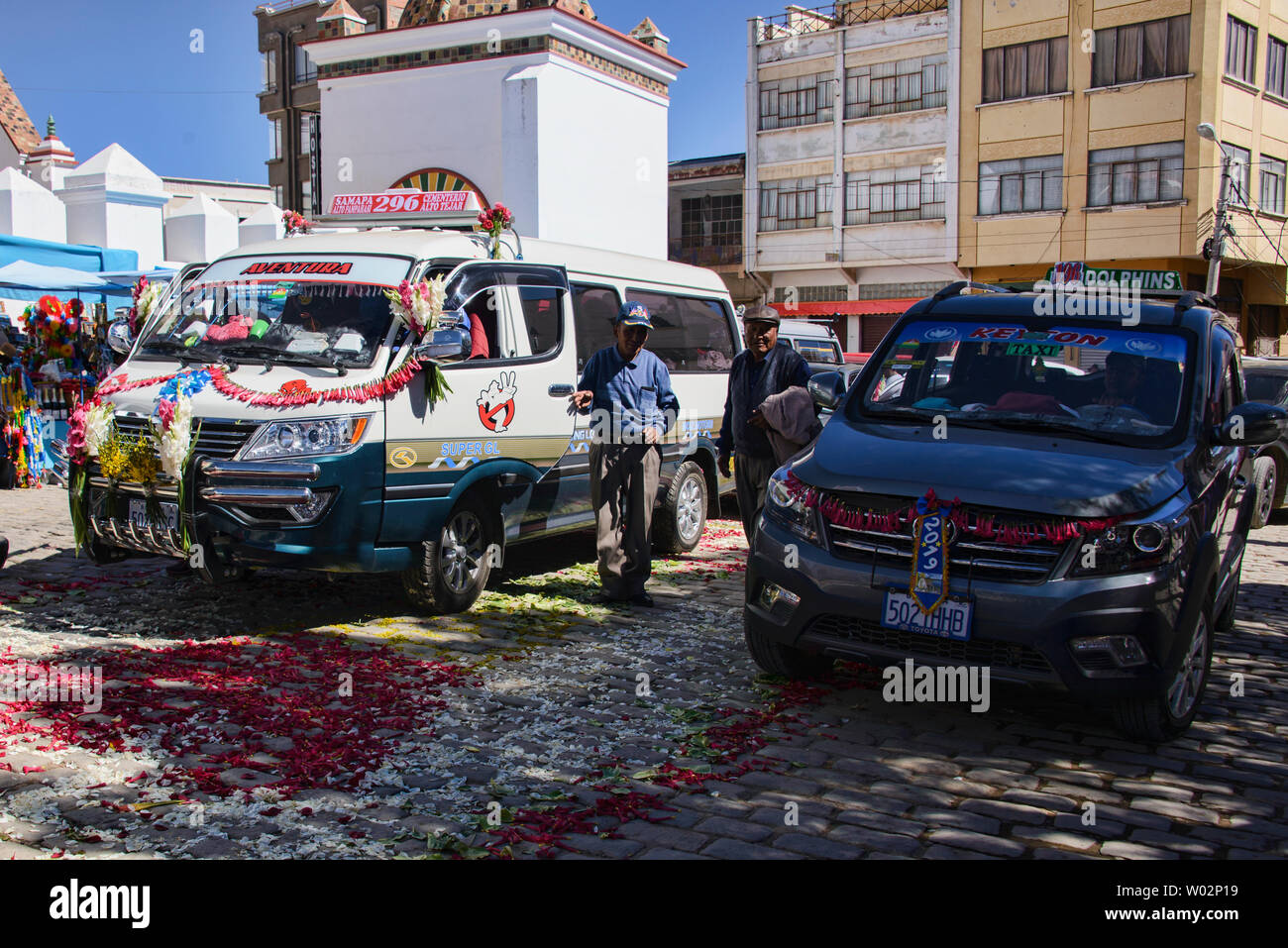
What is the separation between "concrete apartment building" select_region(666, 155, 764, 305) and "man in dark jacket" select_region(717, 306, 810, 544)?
34444mm

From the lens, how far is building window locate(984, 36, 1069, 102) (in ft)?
114

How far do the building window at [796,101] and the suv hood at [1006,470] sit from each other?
118 ft

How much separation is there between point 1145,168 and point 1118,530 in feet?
107

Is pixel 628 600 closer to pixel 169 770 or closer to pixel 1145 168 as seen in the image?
pixel 169 770

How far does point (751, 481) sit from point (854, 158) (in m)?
33.1

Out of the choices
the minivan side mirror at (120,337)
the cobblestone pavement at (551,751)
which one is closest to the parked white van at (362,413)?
the minivan side mirror at (120,337)

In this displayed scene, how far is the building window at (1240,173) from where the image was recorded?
108ft

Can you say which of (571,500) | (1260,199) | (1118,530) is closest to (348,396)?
(571,500)

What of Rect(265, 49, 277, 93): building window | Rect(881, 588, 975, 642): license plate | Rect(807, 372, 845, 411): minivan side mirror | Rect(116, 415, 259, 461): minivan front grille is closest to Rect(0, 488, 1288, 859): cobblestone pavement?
Rect(881, 588, 975, 642): license plate

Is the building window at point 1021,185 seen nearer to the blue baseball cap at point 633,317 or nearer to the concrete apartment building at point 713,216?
the concrete apartment building at point 713,216

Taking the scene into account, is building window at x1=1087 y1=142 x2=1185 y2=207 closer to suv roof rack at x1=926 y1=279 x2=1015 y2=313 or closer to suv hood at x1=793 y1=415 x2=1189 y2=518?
suv roof rack at x1=926 y1=279 x2=1015 y2=313

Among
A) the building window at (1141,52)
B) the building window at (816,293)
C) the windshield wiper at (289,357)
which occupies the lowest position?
the windshield wiper at (289,357)

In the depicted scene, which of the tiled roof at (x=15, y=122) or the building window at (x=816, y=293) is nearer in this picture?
the tiled roof at (x=15, y=122)
